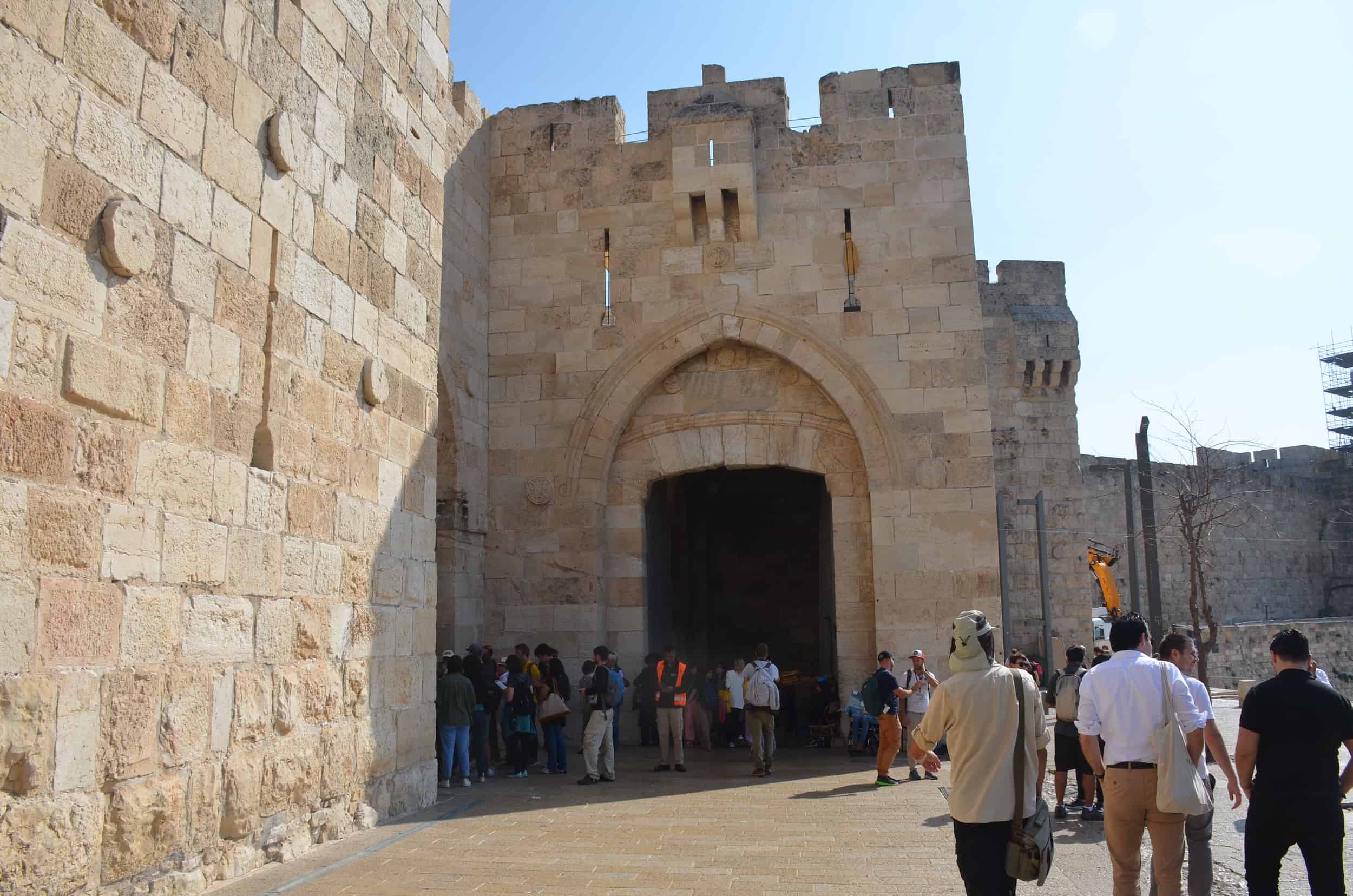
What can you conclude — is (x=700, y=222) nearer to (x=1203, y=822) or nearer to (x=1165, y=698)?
(x=1165, y=698)

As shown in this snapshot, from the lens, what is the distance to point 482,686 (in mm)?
8773

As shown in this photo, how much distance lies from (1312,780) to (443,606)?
7.78 meters

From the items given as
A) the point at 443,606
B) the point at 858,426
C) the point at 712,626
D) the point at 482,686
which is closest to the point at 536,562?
the point at 443,606

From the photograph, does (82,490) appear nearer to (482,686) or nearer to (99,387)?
(99,387)

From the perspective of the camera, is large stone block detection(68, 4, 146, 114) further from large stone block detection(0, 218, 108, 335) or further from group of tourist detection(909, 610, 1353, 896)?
group of tourist detection(909, 610, 1353, 896)

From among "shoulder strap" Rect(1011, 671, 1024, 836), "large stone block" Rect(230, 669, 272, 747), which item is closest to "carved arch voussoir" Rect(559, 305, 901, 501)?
"large stone block" Rect(230, 669, 272, 747)

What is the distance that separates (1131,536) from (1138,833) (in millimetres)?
17497

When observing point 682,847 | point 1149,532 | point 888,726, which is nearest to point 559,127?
point 888,726

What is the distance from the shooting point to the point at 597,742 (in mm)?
8227

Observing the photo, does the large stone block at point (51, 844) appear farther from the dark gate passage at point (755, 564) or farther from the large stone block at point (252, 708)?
the dark gate passage at point (755, 564)

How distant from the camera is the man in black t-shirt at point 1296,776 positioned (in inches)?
145

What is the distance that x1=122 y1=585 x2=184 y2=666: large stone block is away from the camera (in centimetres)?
413

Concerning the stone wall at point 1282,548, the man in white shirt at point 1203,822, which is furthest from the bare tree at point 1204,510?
the man in white shirt at point 1203,822

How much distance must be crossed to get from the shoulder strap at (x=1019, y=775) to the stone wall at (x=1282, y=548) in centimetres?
→ 2469
